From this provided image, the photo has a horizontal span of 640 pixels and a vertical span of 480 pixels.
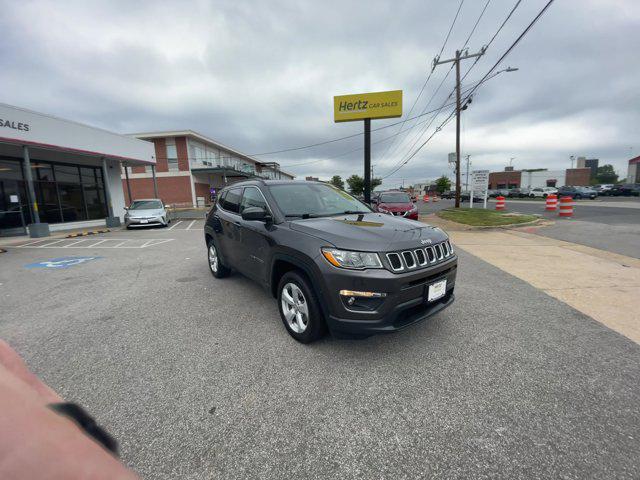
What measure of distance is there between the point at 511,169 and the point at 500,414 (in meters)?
97.5

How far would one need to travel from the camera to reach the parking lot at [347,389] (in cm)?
191

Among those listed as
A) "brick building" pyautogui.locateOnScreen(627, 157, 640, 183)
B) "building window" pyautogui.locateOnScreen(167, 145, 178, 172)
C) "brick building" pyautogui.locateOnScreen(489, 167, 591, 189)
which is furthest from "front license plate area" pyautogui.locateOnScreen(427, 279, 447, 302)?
"brick building" pyautogui.locateOnScreen(489, 167, 591, 189)

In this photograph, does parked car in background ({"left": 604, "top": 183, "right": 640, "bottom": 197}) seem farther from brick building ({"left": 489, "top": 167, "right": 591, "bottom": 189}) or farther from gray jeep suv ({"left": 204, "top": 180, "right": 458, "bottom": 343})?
gray jeep suv ({"left": 204, "top": 180, "right": 458, "bottom": 343})

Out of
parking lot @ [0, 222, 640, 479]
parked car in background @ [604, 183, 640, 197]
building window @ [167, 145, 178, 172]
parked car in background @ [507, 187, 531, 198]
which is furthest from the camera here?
parked car in background @ [507, 187, 531, 198]

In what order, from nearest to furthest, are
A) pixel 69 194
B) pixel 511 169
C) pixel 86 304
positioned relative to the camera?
pixel 86 304
pixel 69 194
pixel 511 169

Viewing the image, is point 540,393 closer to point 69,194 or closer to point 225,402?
point 225,402

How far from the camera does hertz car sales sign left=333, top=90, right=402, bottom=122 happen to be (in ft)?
58.8

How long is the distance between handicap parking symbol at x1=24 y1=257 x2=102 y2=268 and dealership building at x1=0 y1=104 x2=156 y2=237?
694 centimetres

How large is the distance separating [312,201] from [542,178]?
9104 centimetres

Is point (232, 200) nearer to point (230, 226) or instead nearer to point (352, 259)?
point (230, 226)

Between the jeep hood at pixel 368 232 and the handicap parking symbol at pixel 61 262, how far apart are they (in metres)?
6.97

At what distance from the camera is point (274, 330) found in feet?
11.6

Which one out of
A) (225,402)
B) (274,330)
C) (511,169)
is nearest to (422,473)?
(225,402)

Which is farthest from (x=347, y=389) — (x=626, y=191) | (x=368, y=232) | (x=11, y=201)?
(x=626, y=191)
